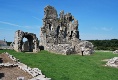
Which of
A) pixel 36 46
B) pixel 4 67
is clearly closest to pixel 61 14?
pixel 36 46

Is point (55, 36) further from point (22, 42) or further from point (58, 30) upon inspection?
point (22, 42)

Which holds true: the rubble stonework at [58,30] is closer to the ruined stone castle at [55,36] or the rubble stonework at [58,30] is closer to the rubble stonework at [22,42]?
the ruined stone castle at [55,36]

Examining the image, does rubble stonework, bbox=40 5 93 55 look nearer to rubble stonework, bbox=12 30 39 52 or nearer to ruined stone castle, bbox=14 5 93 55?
ruined stone castle, bbox=14 5 93 55

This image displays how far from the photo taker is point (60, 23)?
1757 inches

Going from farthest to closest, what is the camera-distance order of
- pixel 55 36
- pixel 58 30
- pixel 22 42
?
1. pixel 58 30
2. pixel 55 36
3. pixel 22 42

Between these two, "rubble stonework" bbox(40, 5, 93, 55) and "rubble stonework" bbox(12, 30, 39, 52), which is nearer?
"rubble stonework" bbox(12, 30, 39, 52)

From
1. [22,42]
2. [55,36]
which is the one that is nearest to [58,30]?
[55,36]

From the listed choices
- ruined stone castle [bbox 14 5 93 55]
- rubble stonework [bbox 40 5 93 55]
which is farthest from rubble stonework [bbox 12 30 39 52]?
rubble stonework [bbox 40 5 93 55]

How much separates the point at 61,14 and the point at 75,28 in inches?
205

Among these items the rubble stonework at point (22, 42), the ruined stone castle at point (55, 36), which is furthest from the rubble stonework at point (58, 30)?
the rubble stonework at point (22, 42)

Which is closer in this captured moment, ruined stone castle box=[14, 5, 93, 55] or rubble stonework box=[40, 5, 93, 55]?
ruined stone castle box=[14, 5, 93, 55]

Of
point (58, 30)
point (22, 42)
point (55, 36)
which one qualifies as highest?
point (58, 30)

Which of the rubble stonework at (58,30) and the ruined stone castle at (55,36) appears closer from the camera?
the ruined stone castle at (55,36)

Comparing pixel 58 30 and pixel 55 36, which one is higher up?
pixel 58 30
